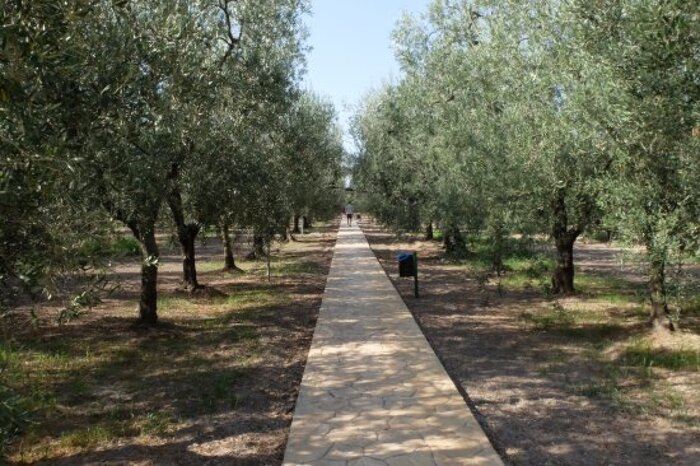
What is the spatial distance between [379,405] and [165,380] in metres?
3.53

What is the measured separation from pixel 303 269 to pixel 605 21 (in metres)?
16.6

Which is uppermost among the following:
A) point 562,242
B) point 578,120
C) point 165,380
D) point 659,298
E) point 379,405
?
point 578,120

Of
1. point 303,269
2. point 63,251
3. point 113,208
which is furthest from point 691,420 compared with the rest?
point 303,269

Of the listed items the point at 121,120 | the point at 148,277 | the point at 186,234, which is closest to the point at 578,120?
the point at 121,120

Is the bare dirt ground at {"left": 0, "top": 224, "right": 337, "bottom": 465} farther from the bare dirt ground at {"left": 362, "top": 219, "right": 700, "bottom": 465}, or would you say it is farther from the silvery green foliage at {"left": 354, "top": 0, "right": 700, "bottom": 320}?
the silvery green foliage at {"left": 354, "top": 0, "right": 700, "bottom": 320}

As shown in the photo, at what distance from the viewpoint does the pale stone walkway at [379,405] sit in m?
5.71

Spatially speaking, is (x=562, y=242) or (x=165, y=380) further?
(x=562, y=242)

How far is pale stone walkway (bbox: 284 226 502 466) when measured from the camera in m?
5.71

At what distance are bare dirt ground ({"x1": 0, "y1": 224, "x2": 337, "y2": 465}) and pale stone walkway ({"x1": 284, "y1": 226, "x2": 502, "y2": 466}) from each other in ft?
1.25

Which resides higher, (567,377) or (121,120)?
(121,120)

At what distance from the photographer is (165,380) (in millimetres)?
8727

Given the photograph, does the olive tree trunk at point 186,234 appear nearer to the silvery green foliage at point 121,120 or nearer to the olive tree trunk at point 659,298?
the silvery green foliage at point 121,120

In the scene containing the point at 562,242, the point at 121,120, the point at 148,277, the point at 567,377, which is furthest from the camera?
the point at 562,242

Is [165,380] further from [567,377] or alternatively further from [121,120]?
[567,377]
